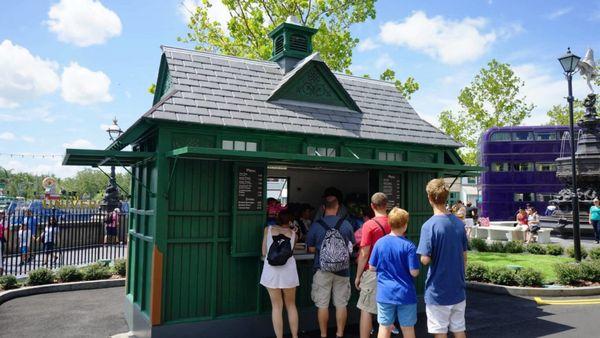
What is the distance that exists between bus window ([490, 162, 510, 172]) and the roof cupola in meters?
27.0

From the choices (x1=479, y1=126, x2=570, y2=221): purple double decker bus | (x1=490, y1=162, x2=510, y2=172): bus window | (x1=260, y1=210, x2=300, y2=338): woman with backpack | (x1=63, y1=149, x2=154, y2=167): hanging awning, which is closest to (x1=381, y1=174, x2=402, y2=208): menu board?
(x1=260, y1=210, x2=300, y2=338): woman with backpack

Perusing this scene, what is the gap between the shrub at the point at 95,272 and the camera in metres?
10.8

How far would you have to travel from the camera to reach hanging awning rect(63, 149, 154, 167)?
5738mm

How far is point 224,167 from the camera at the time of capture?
6.62m

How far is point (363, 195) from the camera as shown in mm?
9070

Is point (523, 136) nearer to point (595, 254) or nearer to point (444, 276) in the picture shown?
point (595, 254)

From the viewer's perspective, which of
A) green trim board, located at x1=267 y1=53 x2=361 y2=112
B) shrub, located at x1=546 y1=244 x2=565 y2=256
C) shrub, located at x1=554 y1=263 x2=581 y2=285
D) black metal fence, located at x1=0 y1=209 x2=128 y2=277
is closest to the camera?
green trim board, located at x1=267 y1=53 x2=361 y2=112

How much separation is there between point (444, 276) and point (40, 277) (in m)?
9.70

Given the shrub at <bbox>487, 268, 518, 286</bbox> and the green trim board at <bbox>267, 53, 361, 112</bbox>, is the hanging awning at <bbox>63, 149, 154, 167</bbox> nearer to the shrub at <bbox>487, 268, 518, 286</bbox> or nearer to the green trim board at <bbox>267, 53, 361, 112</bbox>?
the green trim board at <bbox>267, 53, 361, 112</bbox>

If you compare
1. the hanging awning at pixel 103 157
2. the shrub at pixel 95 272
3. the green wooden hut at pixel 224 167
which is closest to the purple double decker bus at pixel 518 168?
the green wooden hut at pixel 224 167

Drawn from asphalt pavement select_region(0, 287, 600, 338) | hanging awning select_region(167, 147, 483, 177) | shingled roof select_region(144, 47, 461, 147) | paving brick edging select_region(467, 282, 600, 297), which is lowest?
asphalt pavement select_region(0, 287, 600, 338)

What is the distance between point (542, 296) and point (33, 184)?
128887mm

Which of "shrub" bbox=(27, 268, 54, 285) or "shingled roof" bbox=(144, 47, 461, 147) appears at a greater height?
"shingled roof" bbox=(144, 47, 461, 147)

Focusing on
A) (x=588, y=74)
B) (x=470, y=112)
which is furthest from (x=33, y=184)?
(x=588, y=74)
